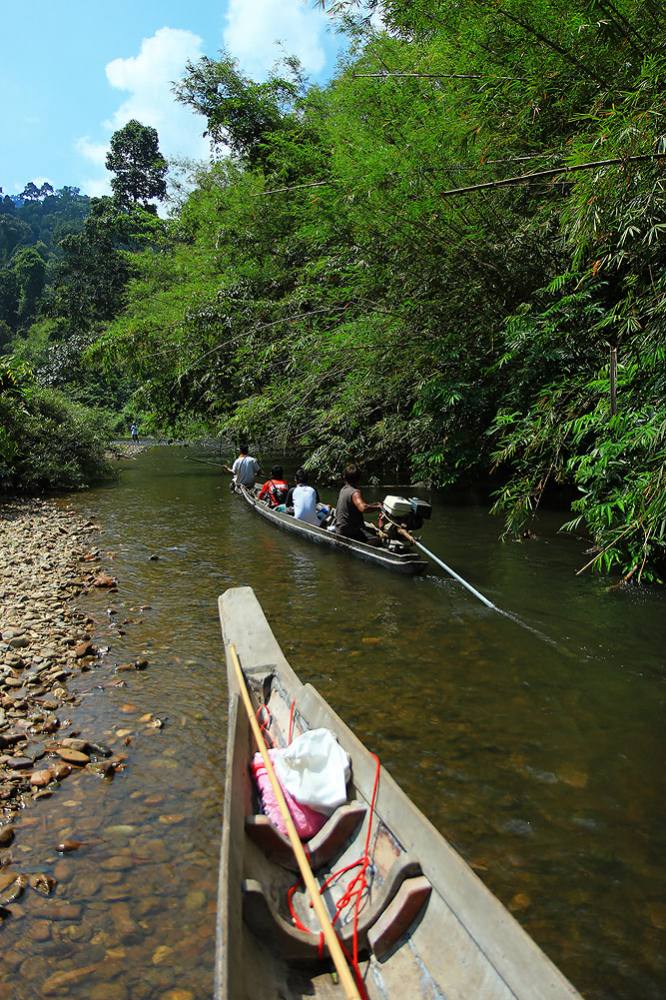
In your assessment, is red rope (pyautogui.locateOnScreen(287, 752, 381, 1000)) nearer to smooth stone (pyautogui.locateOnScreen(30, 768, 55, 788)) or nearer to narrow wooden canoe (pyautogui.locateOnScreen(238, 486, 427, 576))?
smooth stone (pyautogui.locateOnScreen(30, 768, 55, 788))

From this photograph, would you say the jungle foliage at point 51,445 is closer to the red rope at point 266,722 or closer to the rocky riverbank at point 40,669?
the rocky riverbank at point 40,669

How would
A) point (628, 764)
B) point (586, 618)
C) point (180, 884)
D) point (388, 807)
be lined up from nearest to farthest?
point (388, 807), point (180, 884), point (628, 764), point (586, 618)

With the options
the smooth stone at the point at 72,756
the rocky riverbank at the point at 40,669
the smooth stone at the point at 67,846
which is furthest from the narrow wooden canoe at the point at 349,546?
the smooth stone at the point at 67,846

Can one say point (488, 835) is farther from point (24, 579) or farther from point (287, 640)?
point (24, 579)

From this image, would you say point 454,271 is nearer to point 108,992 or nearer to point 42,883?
point 42,883

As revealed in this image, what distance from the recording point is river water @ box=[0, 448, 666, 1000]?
136 inches

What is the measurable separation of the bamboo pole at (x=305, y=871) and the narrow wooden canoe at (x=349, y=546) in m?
5.06

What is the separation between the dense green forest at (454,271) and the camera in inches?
287

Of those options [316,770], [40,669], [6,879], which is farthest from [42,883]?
[40,669]

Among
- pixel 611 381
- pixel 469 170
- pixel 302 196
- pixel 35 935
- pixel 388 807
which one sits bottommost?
pixel 35 935

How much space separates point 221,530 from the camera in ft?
46.9

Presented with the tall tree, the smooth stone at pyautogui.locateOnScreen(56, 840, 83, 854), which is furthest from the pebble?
the tall tree

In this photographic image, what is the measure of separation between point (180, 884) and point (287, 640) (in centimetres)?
402

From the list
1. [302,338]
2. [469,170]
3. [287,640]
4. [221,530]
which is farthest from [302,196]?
[287,640]
